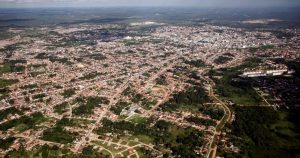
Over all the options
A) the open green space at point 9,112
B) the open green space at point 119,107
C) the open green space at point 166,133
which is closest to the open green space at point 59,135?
the open green space at point 166,133

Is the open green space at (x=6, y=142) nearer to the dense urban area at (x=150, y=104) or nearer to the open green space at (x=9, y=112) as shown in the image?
the dense urban area at (x=150, y=104)

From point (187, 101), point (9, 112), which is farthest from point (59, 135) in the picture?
point (187, 101)

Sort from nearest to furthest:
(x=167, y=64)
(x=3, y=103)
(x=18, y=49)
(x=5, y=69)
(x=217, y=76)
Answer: (x=3, y=103), (x=217, y=76), (x=5, y=69), (x=167, y=64), (x=18, y=49)

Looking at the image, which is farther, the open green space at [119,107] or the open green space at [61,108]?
the open green space at [61,108]

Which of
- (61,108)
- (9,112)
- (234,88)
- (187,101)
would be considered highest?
(234,88)

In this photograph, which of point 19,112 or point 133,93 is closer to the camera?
point 19,112

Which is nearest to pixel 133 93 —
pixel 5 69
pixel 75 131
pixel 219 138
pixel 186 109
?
pixel 186 109

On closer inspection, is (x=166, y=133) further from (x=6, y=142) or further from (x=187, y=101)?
(x=6, y=142)

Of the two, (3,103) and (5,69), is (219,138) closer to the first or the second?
(3,103)
